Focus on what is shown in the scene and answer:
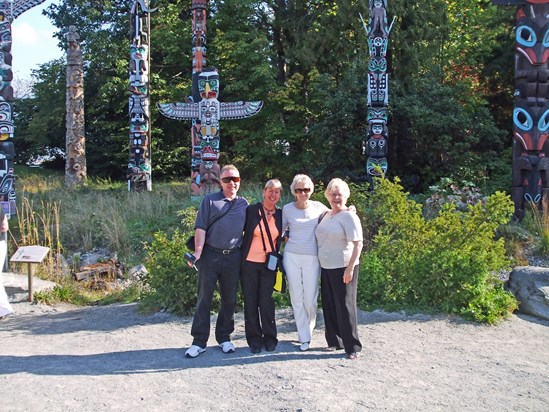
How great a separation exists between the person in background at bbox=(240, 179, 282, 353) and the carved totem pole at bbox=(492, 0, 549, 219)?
255 inches

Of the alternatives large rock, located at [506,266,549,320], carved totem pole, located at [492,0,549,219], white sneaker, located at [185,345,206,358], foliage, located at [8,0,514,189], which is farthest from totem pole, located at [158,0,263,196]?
white sneaker, located at [185,345,206,358]

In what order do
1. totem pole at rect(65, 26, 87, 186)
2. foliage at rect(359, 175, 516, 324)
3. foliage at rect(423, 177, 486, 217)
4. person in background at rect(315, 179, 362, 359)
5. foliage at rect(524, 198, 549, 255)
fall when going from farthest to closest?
totem pole at rect(65, 26, 87, 186) < foliage at rect(423, 177, 486, 217) < foliage at rect(524, 198, 549, 255) < foliage at rect(359, 175, 516, 324) < person in background at rect(315, 179, 362, 359)

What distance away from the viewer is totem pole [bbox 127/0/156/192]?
14016mm

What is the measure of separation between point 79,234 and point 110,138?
11897mm

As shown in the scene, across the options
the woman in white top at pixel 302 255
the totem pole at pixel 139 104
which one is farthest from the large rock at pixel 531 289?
the totem pole at pixel 139 104

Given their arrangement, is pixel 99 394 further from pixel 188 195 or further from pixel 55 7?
pixel 55 7

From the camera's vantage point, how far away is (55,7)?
24.2 metres

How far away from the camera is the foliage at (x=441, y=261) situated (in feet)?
19.3

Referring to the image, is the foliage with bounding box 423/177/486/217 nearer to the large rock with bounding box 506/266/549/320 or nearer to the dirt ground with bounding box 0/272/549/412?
the large rock with bounding box 506/266/549/320

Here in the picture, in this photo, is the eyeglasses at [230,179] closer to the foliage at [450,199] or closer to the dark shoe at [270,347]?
the dark shoe at [270,347]

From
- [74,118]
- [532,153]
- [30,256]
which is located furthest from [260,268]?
[74,118]

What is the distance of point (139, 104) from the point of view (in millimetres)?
14289

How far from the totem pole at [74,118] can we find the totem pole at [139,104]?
2.24m

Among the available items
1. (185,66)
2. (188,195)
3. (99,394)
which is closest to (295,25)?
(185,66)
